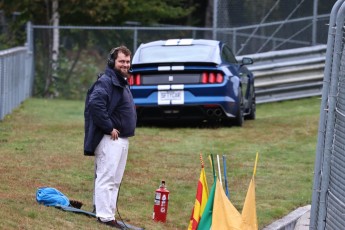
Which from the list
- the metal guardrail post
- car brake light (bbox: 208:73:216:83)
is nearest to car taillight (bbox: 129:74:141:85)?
car brake light (bbox: 208:73:216:83)

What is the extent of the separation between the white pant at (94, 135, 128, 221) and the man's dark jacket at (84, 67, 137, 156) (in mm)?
70

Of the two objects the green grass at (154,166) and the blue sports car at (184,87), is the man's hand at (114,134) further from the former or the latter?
the blue sports car at (184,87)

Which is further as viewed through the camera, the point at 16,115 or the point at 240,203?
the point at 16,115

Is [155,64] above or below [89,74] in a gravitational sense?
above

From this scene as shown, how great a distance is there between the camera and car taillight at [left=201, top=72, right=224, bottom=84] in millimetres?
17359

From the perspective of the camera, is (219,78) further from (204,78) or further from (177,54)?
(177,54)

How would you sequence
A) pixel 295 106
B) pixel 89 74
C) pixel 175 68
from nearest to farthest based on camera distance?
pixel 175 68 < pixel 295 106 < pixel 89 74

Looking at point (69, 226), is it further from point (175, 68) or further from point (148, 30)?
point (148, 30)

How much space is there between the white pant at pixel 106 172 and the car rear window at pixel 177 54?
314 inches

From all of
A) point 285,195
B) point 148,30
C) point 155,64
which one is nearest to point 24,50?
point 148,30

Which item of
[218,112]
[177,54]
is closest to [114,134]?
[218,112]

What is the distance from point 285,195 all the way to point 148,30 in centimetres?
1549

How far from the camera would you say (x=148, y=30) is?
89.5ft

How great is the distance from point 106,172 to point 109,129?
385mm
